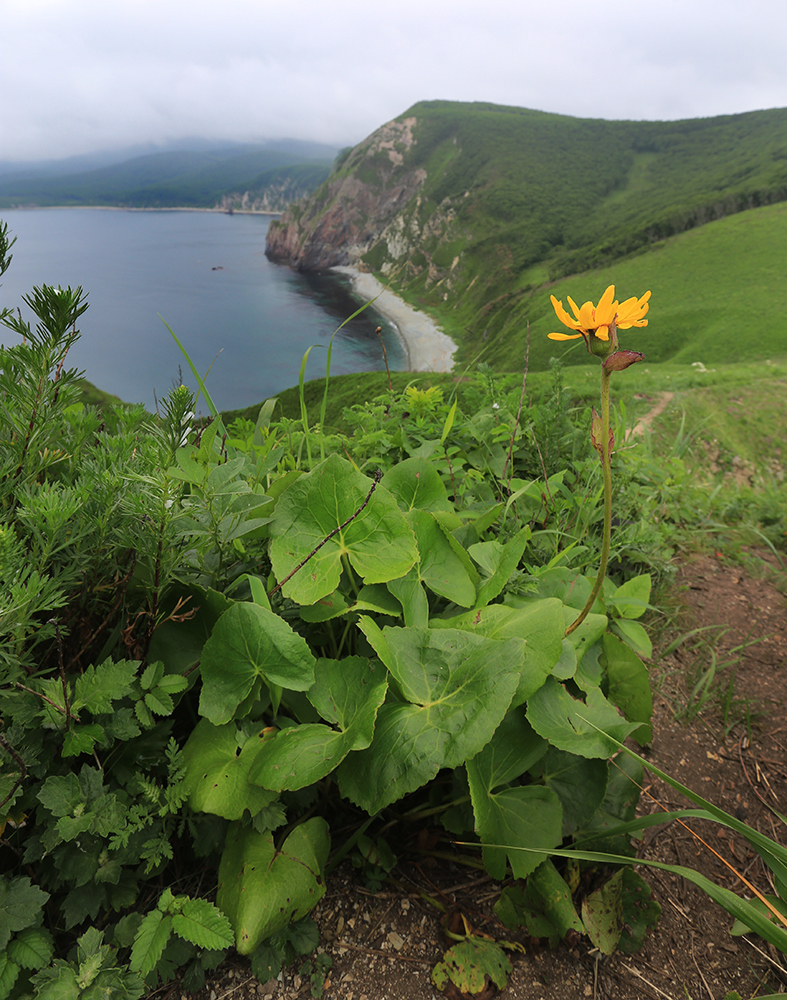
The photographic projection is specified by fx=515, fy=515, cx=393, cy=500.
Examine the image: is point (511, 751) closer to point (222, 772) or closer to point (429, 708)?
point (429, 708)

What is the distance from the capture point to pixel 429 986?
136 cm

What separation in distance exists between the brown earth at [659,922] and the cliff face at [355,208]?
14774cm

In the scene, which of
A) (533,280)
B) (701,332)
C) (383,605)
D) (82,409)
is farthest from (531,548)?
(533,280)

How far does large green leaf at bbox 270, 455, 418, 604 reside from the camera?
5.09 ft

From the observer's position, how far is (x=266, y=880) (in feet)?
4.15

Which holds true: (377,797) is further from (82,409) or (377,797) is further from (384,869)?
(82,409)

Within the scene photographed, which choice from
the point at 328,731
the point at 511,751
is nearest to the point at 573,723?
the point at 511,751

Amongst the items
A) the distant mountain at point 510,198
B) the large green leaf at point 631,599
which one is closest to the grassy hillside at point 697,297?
the distant mountain at point 510,198

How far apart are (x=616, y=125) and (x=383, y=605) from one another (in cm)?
19584

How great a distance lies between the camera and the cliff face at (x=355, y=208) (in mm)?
141750

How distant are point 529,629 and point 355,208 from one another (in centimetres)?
16519

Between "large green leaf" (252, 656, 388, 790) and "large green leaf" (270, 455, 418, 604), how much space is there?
10.9 inches

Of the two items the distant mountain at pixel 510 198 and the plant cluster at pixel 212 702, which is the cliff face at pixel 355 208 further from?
the plant cluster at pixel 212 702

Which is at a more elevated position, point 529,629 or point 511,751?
point 529,629
